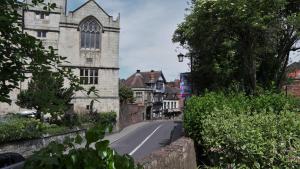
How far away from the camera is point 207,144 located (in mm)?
13148

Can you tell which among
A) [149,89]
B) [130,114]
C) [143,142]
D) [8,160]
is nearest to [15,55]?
[8,160]

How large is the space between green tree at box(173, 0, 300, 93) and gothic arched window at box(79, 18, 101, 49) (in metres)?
22.7

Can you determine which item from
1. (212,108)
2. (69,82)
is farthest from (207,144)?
(69,82)

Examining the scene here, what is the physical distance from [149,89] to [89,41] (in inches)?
1872

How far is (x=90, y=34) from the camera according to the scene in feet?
170

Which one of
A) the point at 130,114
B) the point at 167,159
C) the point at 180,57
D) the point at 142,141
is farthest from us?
the point at 130,114

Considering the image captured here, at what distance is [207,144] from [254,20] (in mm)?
9735

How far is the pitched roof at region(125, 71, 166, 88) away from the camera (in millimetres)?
98262

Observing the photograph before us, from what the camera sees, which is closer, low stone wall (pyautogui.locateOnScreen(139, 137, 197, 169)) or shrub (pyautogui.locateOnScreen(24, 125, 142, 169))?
shrub (pyautogui.locateOnScreen(24, 125, 142, 169))

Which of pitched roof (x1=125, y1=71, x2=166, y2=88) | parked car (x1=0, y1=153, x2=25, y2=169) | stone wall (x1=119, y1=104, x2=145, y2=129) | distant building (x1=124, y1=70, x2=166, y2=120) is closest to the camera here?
parked car (x1=0, y1=153, x2=25, y2=169)

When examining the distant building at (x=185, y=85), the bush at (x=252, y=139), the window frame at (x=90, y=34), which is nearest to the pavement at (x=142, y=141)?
the distant building at (x=185, y=85)

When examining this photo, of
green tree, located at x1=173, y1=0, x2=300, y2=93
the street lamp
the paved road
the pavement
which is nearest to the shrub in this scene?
→ the pavement

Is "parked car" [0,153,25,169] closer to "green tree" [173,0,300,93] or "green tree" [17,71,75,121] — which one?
"green tree" [17,71,75,121]

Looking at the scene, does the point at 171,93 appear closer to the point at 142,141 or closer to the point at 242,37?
the point at 142,141
